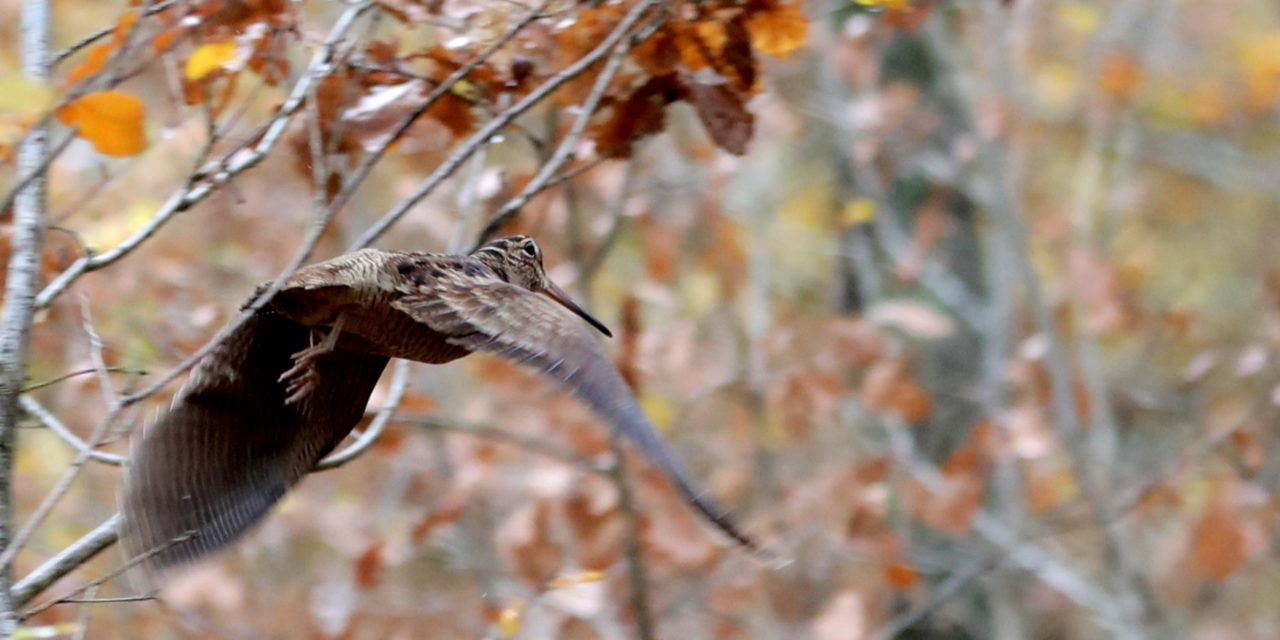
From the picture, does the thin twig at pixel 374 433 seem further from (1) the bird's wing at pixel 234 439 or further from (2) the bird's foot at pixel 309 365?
(2) the bird's foot at pixel 309 365

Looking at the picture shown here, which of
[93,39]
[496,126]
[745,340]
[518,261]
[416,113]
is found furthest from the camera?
[745,340]

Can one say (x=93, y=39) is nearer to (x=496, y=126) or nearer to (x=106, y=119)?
(x=106, y=119)

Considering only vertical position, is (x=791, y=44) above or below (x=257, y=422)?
above

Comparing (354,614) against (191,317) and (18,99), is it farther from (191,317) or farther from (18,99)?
(18,99)

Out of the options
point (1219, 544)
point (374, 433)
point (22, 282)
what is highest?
point (22, 282)

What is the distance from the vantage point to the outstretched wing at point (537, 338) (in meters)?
2.78

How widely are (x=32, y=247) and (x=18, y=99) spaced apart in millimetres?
662

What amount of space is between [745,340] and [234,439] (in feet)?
14.5

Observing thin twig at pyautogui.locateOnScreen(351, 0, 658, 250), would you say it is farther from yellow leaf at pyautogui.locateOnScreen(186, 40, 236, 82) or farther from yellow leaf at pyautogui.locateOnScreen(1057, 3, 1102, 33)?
yellow leaf at pyautogui.locateOnScreen(1057, 3, 1102, 33)

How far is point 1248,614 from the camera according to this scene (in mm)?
10188

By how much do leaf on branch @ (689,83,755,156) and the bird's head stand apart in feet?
1.91

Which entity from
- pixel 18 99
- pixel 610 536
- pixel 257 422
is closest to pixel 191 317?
pixel 610 536

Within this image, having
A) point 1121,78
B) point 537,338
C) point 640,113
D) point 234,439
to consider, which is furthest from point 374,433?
point 1121,78

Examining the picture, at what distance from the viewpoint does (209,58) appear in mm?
3414
